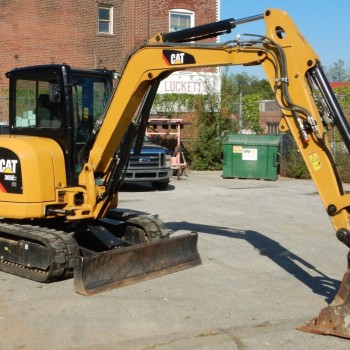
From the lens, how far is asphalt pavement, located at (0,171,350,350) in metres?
5.55

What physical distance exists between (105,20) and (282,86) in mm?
23149

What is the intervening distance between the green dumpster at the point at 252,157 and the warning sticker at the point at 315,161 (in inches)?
569

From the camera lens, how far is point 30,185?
7434 millimetres

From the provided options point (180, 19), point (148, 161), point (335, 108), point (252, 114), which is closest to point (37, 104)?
point (335, 108)

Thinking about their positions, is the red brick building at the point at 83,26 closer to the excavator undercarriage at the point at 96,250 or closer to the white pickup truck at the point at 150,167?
the white pickup truck at the point at 150,167

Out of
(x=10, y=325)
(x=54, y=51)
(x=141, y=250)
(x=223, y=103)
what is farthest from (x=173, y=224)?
(x=54, y=51)

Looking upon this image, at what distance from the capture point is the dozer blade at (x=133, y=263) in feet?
22.4

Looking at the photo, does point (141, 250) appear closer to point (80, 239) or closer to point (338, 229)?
point (80, 239)

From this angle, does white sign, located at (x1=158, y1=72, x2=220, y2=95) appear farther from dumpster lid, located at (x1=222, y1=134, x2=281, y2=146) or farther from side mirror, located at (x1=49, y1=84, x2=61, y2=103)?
side mirror, located at (x1=49, y1=84, x2=61, y2=103)

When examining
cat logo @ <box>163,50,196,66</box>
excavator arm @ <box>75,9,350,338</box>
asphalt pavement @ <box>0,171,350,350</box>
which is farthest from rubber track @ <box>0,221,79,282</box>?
cat logo @ <box>163,50,196,66</box>

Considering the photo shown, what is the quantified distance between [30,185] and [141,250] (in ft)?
5.22

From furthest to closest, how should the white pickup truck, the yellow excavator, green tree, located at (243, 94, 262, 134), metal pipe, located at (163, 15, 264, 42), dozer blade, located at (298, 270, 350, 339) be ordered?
green tree, located at (243, 94, 262, 134) < the white pickup truck < metal pipe, located at (163, 15, 264, 42) < the yellow excavator < dozer blade, located at (298, 270, 350, 339)

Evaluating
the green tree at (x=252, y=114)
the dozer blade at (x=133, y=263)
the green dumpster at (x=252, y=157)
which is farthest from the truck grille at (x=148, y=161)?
the green tree at (x=252, y=114)

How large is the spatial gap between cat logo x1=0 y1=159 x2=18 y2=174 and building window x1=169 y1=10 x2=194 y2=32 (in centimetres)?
2214
